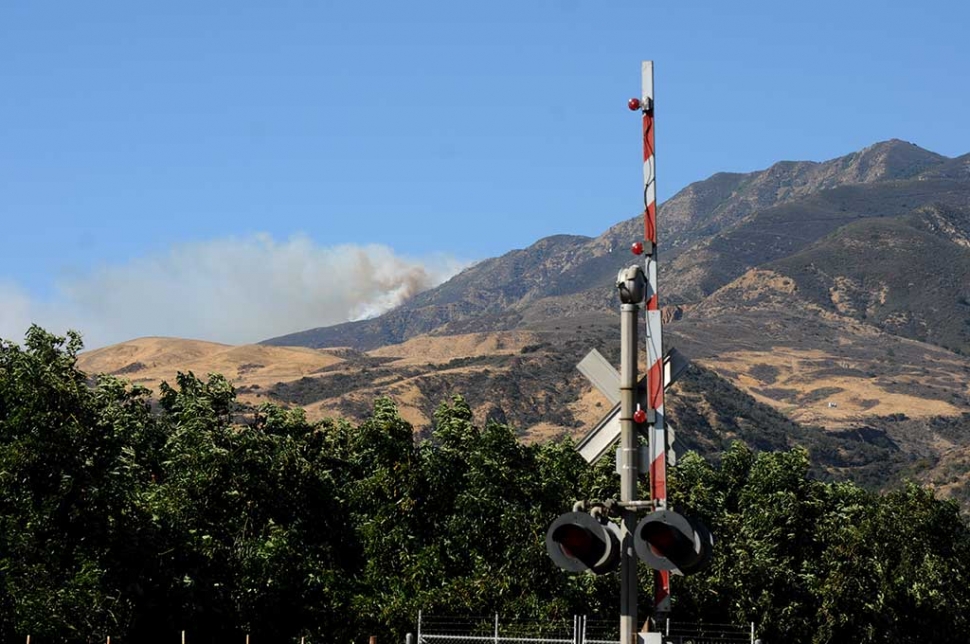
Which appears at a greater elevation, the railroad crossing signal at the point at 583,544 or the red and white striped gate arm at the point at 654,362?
the red and white striped gate arm at the point at 654,362

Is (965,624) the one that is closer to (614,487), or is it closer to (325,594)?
(614,487)

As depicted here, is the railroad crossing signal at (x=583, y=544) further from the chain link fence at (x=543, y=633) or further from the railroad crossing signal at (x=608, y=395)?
the chain link fence at (x=543, y=633)

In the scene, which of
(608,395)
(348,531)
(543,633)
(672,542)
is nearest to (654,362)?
(608,395)

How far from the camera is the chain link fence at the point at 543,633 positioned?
21062mm

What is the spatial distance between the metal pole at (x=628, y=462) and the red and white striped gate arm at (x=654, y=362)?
13cm

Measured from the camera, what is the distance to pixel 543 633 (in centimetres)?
3222

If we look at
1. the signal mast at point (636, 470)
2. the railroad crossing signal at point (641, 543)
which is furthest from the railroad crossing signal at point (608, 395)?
the railroad crossing signal at point (641, 543)

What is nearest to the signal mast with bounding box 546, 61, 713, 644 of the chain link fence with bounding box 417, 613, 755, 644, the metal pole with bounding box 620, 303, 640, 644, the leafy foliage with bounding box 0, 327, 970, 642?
the metal pole with bounding box 620, 303, 640, 644

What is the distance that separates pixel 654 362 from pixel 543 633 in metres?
21.4

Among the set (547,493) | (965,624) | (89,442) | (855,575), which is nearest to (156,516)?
(89,442)

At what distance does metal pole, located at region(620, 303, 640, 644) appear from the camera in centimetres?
1182

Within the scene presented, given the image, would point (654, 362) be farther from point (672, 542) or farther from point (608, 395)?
point (672, 542)

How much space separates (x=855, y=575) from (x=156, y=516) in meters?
22.9

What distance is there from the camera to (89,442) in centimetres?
3541
